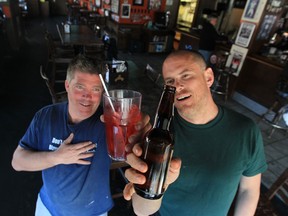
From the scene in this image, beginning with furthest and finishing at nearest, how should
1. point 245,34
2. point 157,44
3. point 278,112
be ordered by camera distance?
1. point 157,44
2. point 245,34
3. point 278,112

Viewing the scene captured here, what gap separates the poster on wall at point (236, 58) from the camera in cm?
450

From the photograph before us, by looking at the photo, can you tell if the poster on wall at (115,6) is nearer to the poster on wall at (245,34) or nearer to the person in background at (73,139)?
the poster on wall at (245,34)

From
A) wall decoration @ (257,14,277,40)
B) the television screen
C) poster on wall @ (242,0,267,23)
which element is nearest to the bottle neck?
poster on wall @ (242,0,267,23)

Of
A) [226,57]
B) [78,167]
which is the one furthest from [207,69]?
[226,57]

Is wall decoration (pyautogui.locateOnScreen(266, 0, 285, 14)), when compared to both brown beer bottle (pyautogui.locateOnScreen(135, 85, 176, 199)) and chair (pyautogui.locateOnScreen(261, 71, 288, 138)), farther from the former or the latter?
brown beer bottle (pyautogui.locateOnScreen(135, 85, 176, 199))

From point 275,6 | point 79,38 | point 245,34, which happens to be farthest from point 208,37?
point 79,38

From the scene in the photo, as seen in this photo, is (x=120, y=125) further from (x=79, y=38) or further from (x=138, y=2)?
(x=138, y=2)

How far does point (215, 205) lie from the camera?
40.8 inches

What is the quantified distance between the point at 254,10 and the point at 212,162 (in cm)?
433

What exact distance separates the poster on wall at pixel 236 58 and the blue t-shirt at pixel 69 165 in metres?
4.25

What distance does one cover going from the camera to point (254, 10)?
414 cm

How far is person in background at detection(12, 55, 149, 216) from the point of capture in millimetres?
1170

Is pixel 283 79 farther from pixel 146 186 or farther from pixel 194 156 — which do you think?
pixel 146 186

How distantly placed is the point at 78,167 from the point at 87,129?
0.24 m
